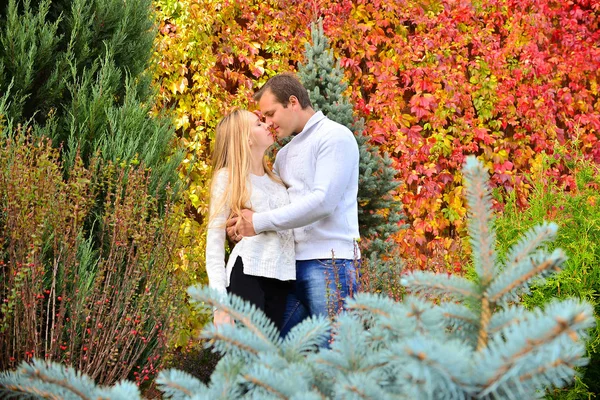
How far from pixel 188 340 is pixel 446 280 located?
423 centimetres

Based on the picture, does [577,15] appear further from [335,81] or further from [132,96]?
[132,96]

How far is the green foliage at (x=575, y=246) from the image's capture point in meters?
3.25

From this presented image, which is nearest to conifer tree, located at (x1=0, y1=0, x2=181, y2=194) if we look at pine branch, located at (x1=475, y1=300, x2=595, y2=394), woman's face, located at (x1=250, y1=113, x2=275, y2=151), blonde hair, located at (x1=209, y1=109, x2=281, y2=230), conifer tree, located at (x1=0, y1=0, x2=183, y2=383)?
conifer tree, located at (x1=0, y1=0, x2=183, y2=383)

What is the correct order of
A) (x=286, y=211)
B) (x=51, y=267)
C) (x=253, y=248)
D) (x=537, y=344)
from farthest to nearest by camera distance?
1. (x=51, y=267)
2. (x=253, y=248)
3. (x=286, y=211)
4. (x=537, y=344)

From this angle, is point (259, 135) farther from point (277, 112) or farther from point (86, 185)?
point (86, 185)

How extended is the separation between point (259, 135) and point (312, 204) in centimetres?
57

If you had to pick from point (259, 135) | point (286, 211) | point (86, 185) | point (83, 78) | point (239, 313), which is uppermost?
point (83, 78)

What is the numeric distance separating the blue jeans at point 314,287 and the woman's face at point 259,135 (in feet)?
2.02

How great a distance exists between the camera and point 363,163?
Result: 14.6ft

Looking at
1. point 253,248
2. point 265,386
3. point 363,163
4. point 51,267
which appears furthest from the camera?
point 363,163

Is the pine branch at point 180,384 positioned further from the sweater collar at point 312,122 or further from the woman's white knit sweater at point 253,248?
the sweater collar at point 312,122

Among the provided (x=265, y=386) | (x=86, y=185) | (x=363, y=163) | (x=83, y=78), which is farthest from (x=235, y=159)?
(x=265, y=386)

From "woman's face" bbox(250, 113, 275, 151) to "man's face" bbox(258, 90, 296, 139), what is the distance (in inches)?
2.8

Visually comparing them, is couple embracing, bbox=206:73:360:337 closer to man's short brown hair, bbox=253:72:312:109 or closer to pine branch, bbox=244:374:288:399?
man's short brown hair, bbox=253:72:312:109
